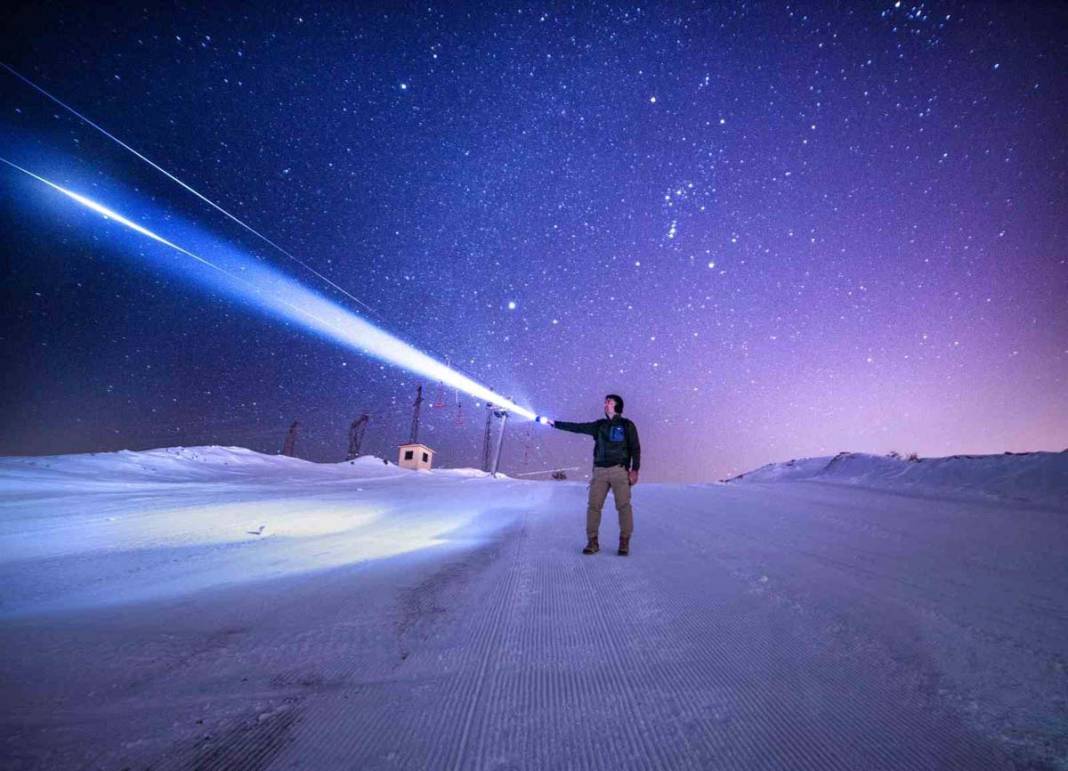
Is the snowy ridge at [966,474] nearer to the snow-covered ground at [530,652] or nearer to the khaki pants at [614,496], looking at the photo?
the snow-covered ground at [530,652]

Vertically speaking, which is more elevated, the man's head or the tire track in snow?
the man's head

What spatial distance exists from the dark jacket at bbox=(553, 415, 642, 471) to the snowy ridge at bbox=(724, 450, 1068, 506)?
854 cm

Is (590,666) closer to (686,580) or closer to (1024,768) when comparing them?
(1024,768)

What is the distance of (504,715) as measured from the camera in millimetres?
1542

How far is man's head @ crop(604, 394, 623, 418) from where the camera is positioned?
5316 mm

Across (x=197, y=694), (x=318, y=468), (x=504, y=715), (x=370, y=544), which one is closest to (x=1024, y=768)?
(x=504, y=715)

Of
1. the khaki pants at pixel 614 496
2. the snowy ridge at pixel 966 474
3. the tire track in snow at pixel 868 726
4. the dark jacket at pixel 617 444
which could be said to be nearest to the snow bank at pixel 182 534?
the khaki pants at pixel 614 496

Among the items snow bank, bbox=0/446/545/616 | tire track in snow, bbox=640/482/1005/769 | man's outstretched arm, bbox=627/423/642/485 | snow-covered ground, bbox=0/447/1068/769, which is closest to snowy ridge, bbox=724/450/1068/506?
snow-covered ground, bbox=0/447/1068/769

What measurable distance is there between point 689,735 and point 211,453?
28810 mm

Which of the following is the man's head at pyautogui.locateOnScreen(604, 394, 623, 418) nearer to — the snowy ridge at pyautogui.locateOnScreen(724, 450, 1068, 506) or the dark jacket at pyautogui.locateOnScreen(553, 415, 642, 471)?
the dark jacket at pyautogui.locateOnScreen(553, 415, 642, 471)

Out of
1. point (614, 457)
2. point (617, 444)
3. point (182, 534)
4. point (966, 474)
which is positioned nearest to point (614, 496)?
point (614, 457)

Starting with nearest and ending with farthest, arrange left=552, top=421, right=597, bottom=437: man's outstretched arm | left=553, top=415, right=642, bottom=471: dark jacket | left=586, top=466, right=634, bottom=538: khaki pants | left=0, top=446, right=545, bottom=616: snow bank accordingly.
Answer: left=0, top=446, right=545, bottom=616: snow bank → left=586, top=466, right=634, bottom=538: khaki pants → left=553, top=415, right=642, bottom=471: dark jacket → left=552, top=421, right=597, bottom=437: man's outstretched arm

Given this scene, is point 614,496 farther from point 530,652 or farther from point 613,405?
point 530,652

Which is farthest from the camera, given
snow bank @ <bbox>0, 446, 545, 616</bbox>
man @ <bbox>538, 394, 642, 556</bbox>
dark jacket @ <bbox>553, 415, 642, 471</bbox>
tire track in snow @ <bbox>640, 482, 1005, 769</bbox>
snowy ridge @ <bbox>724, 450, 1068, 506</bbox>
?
snowy ridge @ <bbox>724, 450, 1068, 506</bbox>
